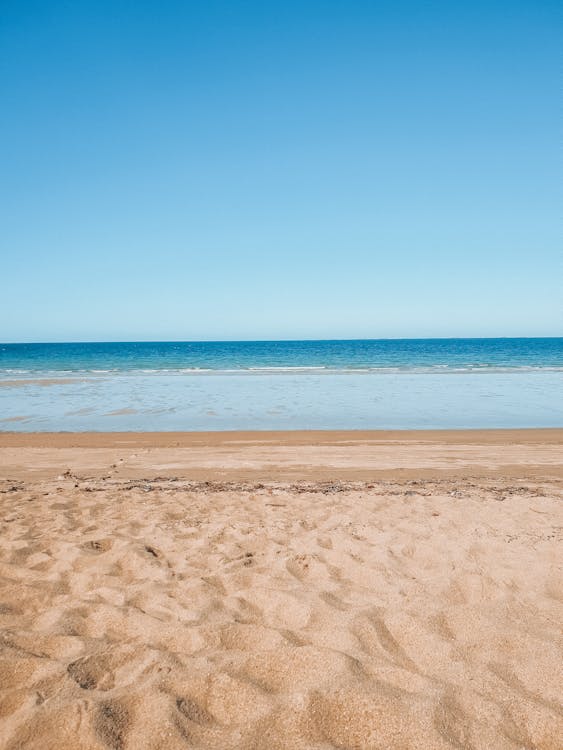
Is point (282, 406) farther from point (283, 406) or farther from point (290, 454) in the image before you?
point (290, 454)

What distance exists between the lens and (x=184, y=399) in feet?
68.3

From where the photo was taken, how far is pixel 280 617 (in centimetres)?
354

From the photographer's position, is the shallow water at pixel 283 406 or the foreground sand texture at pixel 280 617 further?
the shallow water at pixel 283 406

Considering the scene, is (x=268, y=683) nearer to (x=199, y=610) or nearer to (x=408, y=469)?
(x=199, y=610)

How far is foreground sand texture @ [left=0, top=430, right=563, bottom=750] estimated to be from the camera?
245cm

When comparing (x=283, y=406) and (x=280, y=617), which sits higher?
(x=280, y=617)

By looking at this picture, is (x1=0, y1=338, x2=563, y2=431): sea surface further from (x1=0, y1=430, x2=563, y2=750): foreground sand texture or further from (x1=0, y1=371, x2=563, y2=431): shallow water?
(x1=0, y1=430, x2=563, y2=750): foreground sand texture

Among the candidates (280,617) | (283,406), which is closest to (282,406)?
(283,406)

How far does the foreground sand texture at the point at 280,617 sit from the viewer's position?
245 cm

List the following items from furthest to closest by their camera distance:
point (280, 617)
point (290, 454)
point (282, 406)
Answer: point (282, 406)
point (290, 454)
point (280, 617)

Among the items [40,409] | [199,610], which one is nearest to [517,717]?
[199,610]

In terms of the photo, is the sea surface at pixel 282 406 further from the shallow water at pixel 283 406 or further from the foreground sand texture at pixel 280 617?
the foreground sand texture at pixel 280 617

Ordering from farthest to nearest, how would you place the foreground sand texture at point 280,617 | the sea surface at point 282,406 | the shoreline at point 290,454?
the sea surface at point 282,406
the shoreline at point 290,454
the foreground sand texture at point 280,617

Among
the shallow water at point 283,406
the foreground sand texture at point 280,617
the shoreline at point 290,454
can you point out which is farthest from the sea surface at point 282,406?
the foreground sand texture at point 280,617
